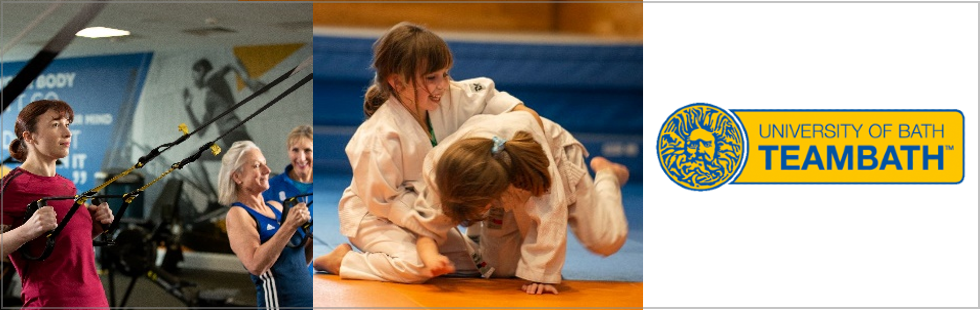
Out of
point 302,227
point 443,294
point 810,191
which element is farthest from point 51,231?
point 810,191

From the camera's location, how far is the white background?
1968mm

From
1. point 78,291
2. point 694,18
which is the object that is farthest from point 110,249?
point 694,18

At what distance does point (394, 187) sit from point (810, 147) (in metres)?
0.93

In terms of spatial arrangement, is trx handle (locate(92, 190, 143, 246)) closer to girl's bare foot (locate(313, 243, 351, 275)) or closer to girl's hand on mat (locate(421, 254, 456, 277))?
girl's bare foot (locate(313, 243, 351, 275))

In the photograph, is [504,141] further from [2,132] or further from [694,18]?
[2,132]

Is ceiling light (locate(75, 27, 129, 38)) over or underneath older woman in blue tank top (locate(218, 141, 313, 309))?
over

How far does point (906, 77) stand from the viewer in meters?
2.06

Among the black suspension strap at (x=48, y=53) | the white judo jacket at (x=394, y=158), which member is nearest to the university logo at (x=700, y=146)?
the white judo jacket at (x=394, y=158)

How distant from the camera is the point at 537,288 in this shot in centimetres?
187

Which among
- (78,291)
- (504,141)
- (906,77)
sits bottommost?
(78,291)

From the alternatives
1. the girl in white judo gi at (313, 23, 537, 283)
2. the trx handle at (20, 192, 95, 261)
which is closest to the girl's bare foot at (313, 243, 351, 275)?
the girl in white judo gi at (313, 23, 537, 283)

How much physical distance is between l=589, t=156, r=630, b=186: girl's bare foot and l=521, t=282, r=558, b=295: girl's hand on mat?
0.27 meters

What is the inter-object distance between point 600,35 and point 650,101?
0.18 m

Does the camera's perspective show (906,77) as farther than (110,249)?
Yes
